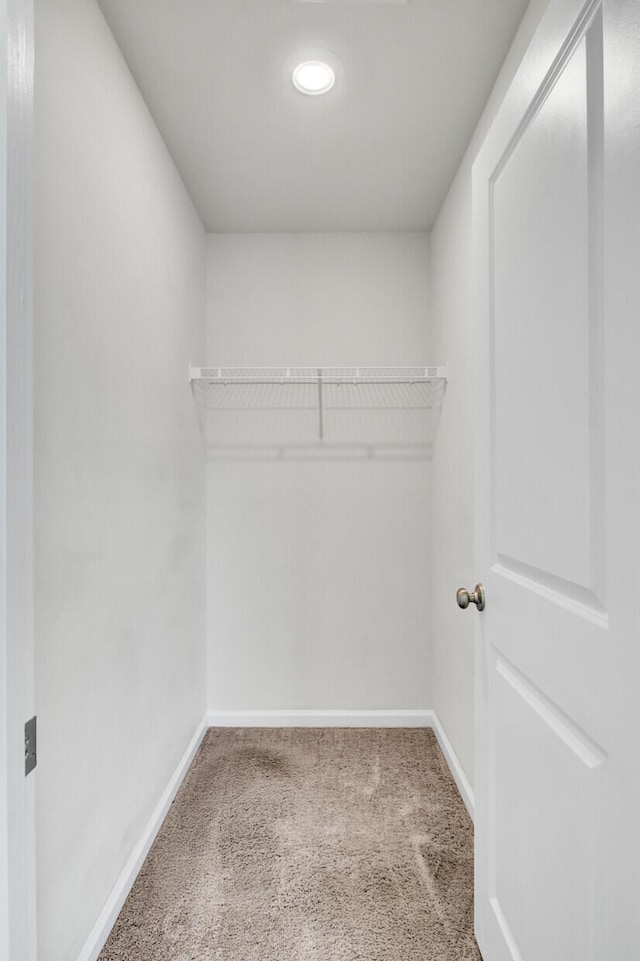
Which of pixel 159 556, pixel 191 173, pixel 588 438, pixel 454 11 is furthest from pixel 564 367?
pixel 191 173

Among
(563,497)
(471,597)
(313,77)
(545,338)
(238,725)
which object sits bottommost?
(238,725)

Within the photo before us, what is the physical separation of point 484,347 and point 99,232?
110 cm

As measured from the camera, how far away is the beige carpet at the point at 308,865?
1.54 meters

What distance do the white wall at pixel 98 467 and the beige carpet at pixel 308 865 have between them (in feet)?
0.60

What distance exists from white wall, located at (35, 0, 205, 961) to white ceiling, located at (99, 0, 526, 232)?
0.15m

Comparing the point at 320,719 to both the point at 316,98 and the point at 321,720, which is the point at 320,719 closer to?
the point at 321,720

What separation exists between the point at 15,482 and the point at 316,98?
1805mm

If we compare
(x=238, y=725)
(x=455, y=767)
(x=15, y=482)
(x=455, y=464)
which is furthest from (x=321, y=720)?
(x=15, y=482)

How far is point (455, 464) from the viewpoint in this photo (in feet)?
7.94

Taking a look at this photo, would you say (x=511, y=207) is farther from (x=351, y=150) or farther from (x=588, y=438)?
(x=351, y=150)

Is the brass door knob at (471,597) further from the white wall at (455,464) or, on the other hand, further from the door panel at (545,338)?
the white wall at (455,464)

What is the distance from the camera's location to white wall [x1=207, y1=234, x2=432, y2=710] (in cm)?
298

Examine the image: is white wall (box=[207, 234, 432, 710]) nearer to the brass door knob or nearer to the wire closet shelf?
the wire closet shelf

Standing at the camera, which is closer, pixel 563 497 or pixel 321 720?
pixel 563 497
